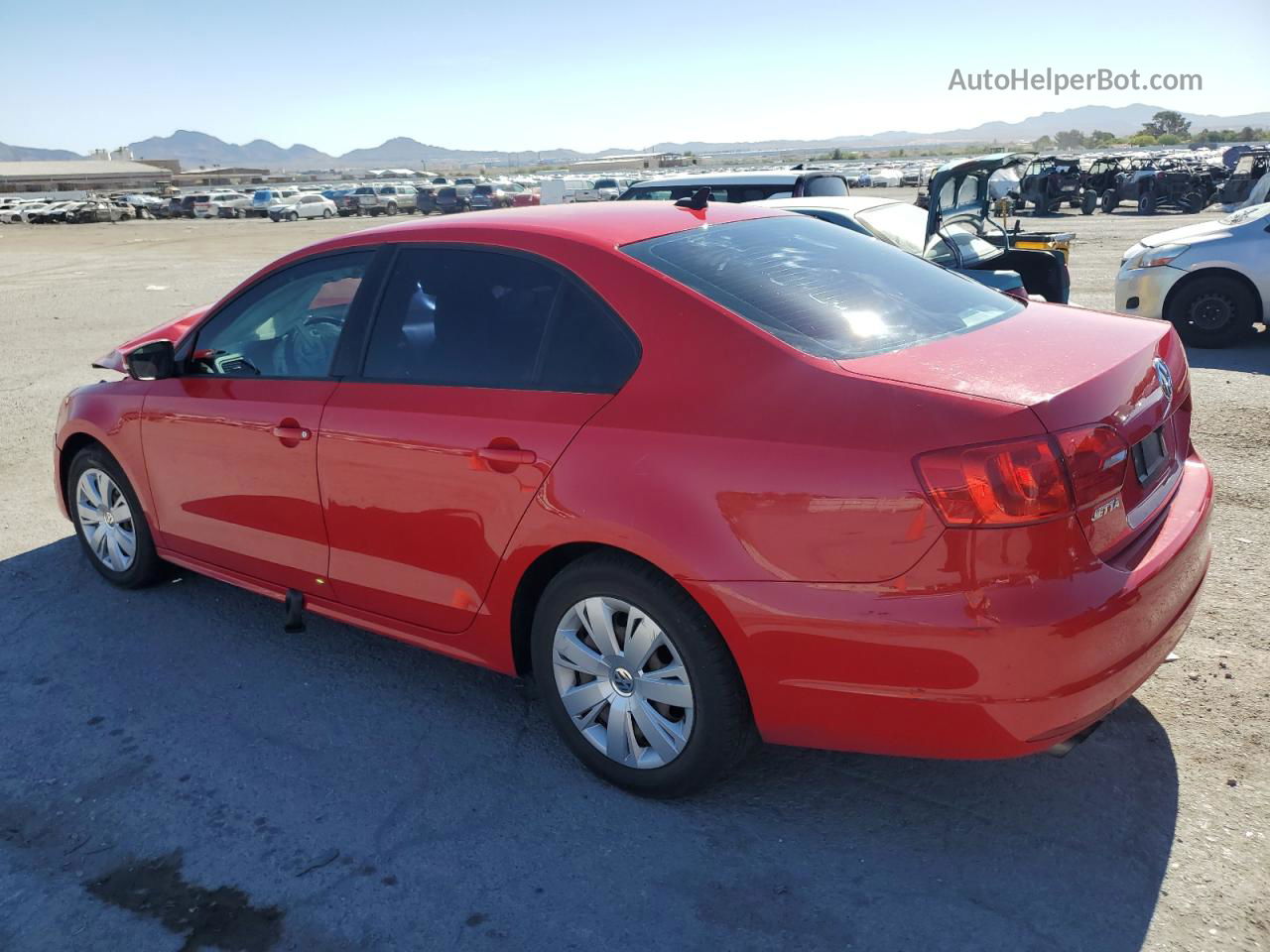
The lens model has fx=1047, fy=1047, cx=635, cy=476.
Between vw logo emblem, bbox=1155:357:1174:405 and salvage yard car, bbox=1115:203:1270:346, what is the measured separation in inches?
284

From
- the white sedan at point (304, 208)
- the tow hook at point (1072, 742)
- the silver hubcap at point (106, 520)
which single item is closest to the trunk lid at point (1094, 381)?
the tow hook at point (1072, 742)

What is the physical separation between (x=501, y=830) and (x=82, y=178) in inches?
5435

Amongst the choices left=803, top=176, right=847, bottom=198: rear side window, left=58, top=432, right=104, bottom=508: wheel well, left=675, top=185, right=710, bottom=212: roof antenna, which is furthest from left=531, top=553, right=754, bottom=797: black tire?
left=803, top=176, right=847, bottom=198: rear side window

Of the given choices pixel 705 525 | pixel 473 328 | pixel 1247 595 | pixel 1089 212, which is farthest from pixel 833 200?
pixel 1089 212

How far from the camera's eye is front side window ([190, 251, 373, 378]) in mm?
3934

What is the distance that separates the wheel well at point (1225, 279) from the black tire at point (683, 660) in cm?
831

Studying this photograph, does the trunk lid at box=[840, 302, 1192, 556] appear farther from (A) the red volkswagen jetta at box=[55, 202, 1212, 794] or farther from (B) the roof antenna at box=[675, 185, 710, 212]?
(B) the roof antenna at box=[675, 185, 710, 212]

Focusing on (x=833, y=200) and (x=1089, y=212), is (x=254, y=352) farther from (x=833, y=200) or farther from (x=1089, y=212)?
(x=1089, y=212)

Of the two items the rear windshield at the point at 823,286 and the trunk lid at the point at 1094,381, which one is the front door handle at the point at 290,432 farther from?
the trunk lid at the point at 1094,381

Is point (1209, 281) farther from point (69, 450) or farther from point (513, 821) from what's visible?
point (69, 450)

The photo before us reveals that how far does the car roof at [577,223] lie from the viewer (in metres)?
3.41

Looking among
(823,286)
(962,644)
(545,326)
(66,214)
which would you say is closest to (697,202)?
(823,286)

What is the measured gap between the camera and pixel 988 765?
3322mm

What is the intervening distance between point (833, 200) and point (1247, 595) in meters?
5.41
